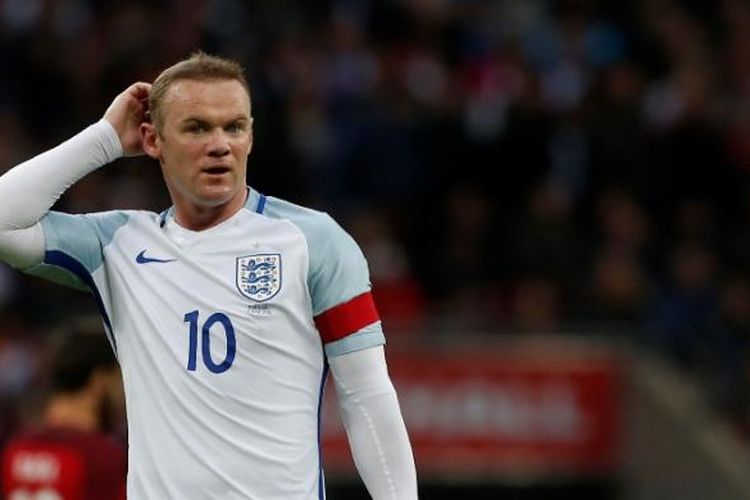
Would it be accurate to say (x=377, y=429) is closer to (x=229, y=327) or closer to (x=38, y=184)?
(x=229, y=327)

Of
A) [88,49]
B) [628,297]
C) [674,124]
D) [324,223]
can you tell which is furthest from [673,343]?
[324,223]

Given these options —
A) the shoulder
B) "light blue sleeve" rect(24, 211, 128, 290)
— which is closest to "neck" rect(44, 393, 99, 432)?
"light blue sleeve" rect(24, 211, 128, 290)

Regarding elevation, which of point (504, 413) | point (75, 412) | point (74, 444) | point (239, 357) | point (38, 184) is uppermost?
point (38, 184)

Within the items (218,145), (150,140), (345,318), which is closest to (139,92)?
(150,140)

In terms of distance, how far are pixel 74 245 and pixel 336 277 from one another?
628 millimetres

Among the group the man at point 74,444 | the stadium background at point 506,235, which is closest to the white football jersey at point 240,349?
the man at point 74,444

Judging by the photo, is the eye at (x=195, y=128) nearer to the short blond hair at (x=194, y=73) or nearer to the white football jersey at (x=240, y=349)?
Result: the short blond hair at (x=194, y=73)

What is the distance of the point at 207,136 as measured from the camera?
423cm

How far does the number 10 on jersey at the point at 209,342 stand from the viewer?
14.0ft

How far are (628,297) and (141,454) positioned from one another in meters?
7.80

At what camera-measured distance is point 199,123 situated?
424 cm

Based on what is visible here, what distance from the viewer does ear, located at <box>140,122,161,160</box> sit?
14.4 feet

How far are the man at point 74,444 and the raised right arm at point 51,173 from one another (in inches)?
80.7

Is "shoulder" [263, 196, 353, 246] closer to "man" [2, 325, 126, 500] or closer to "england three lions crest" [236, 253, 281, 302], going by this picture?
"england three lions crest" [236, 253, 281, 302]
